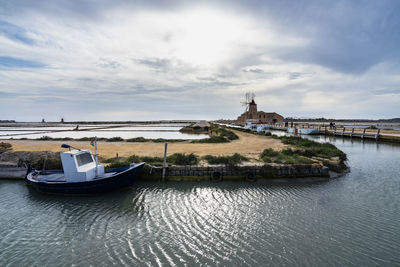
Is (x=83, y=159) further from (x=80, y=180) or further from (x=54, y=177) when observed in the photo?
(x=54, y=177)

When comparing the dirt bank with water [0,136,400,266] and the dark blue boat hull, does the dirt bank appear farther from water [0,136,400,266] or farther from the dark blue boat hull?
water [0,136,400,266]

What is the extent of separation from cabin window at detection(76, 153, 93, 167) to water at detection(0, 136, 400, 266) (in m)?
2.09

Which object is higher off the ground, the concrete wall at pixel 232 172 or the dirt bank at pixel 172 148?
the dirt bank at pixel 172 148

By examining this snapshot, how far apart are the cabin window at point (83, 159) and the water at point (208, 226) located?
209cm

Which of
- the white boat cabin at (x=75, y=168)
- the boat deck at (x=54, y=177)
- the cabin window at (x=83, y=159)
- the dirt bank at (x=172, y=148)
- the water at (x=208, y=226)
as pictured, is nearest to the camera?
the water at (x=208, y=226)

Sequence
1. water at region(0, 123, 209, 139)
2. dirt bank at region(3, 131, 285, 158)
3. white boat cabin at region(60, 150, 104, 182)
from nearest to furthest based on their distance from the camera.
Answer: white boat cabin at region(60, 150, 104, 182)
dirt bank at region(3, 131, 285, 158)
water at region(0, 123, 209, 139)

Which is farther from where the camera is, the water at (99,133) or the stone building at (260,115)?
the stone building at (260,115)

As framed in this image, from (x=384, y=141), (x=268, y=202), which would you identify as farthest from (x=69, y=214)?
(x=384, y=141)

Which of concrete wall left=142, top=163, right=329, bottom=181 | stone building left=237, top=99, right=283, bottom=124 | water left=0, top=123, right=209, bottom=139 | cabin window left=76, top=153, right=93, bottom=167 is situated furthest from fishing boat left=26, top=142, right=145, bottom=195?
stone building left=237, top=99, right=283, bottom=124

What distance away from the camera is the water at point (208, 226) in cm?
641

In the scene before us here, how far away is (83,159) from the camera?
12.3m

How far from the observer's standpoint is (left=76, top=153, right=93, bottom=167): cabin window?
1185cm

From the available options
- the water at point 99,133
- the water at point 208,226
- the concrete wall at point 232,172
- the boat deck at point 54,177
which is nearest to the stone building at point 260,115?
the water at point 99,133

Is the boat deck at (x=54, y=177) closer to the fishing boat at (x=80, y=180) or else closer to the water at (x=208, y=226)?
Answer: the fishing boat at (x=80, y=180)
